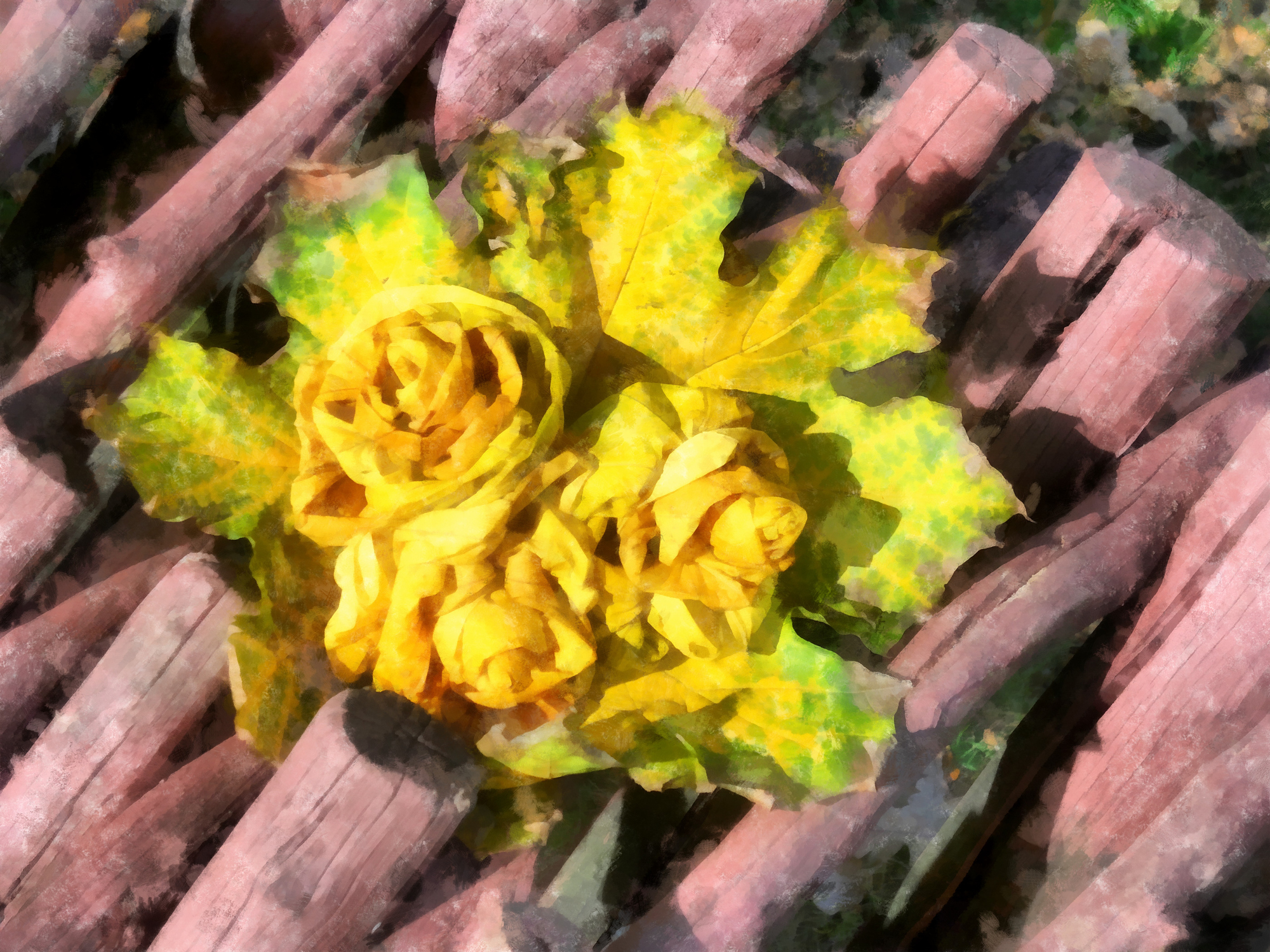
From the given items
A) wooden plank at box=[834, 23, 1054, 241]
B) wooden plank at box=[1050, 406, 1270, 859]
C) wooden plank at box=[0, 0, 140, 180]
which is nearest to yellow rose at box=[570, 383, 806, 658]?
wooden plank at box=[834, 23, 1054, 241]

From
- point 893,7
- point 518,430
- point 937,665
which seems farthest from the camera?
point 893,7

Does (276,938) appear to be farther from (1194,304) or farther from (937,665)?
(1194,304)

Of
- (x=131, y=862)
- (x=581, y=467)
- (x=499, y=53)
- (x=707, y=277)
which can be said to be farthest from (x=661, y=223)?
(x=131, y=862)

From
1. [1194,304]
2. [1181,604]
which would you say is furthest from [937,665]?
[1194,304]

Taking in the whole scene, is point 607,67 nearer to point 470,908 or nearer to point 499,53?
point 499,53

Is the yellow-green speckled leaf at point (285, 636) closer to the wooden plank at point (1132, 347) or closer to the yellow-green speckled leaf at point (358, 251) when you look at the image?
the yellow-green speckled leaf at point (358, 251)

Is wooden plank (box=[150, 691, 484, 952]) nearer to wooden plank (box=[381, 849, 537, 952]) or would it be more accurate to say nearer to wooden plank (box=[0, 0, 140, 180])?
wooden plank (box=[381, 849, 537, 952])
